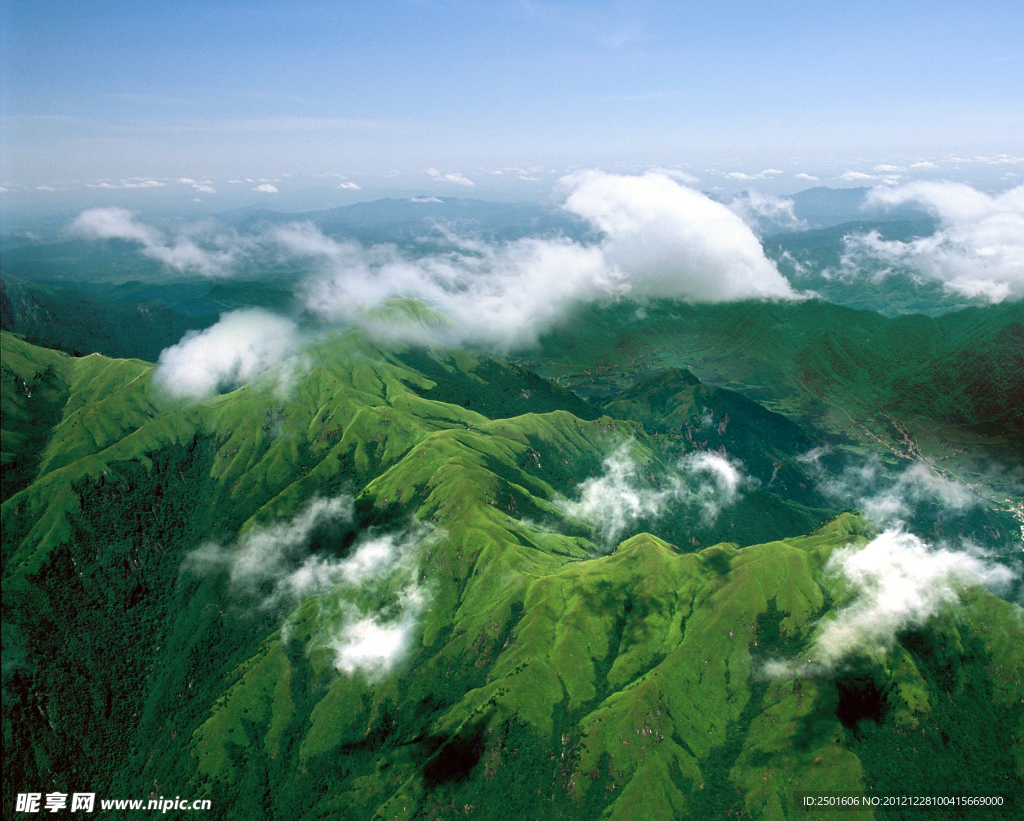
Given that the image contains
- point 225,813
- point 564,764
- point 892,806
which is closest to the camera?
point 892,806

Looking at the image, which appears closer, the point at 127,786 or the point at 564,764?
the point at 564,764

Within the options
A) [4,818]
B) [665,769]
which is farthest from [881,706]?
[4,818]

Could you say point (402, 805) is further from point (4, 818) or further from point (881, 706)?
point (881, 706)

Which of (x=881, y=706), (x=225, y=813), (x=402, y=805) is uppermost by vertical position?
(x=881, y=706)

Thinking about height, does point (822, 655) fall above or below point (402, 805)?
above

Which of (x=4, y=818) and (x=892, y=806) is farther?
(x=4, y=818)

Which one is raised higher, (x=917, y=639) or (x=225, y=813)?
(x=917, y=639)

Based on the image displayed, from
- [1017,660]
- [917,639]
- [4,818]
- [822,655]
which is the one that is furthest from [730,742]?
[4,818]

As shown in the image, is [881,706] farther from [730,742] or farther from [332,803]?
[332,803]

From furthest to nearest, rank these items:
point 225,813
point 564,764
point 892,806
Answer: point 225,813
point 564,764
point 892,806
